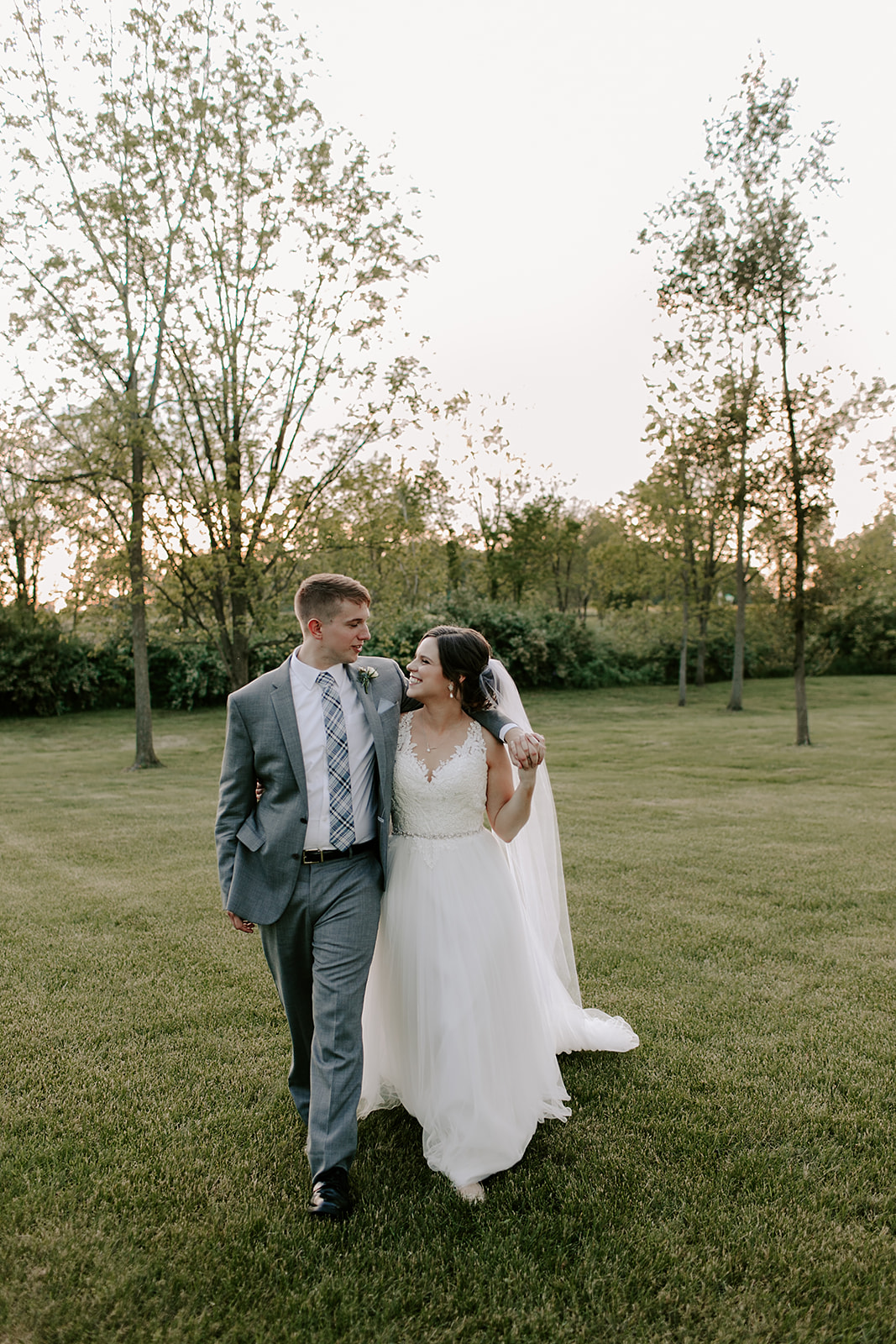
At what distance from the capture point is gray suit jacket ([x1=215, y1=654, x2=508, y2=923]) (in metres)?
3.36

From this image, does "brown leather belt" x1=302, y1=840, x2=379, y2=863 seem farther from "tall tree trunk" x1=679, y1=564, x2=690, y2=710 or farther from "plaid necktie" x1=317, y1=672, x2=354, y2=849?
"tall tree trunk" x1=679, y1=564, x2=690, y2=710

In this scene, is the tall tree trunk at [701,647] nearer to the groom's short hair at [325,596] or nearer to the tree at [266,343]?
the tree at [266,343]

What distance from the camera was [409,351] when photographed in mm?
15469

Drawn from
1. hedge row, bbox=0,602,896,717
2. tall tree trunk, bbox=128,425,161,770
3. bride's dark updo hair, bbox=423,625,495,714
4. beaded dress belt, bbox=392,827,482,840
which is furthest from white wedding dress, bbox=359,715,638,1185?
hedge row, bbox=0,602,896,717

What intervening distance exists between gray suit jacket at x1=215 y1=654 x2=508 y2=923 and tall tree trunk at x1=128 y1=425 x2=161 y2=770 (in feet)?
39.0

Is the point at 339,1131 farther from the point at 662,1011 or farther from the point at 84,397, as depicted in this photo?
the point at 84,397

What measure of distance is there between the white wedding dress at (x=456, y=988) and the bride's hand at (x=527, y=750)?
0.26 m

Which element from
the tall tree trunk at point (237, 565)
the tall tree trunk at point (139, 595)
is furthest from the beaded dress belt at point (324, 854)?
the tall tree trunk at point (139, 595)

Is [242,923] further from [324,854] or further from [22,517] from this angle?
[22,517]

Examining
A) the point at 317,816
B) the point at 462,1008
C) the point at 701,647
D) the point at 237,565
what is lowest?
the point at 462,1008

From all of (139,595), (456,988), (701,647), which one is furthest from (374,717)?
(701,647)

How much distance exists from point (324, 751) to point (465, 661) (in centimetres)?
69

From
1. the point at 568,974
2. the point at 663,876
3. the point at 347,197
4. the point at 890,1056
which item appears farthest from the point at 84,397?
the point at 890,1056

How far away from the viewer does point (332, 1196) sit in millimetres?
3096
